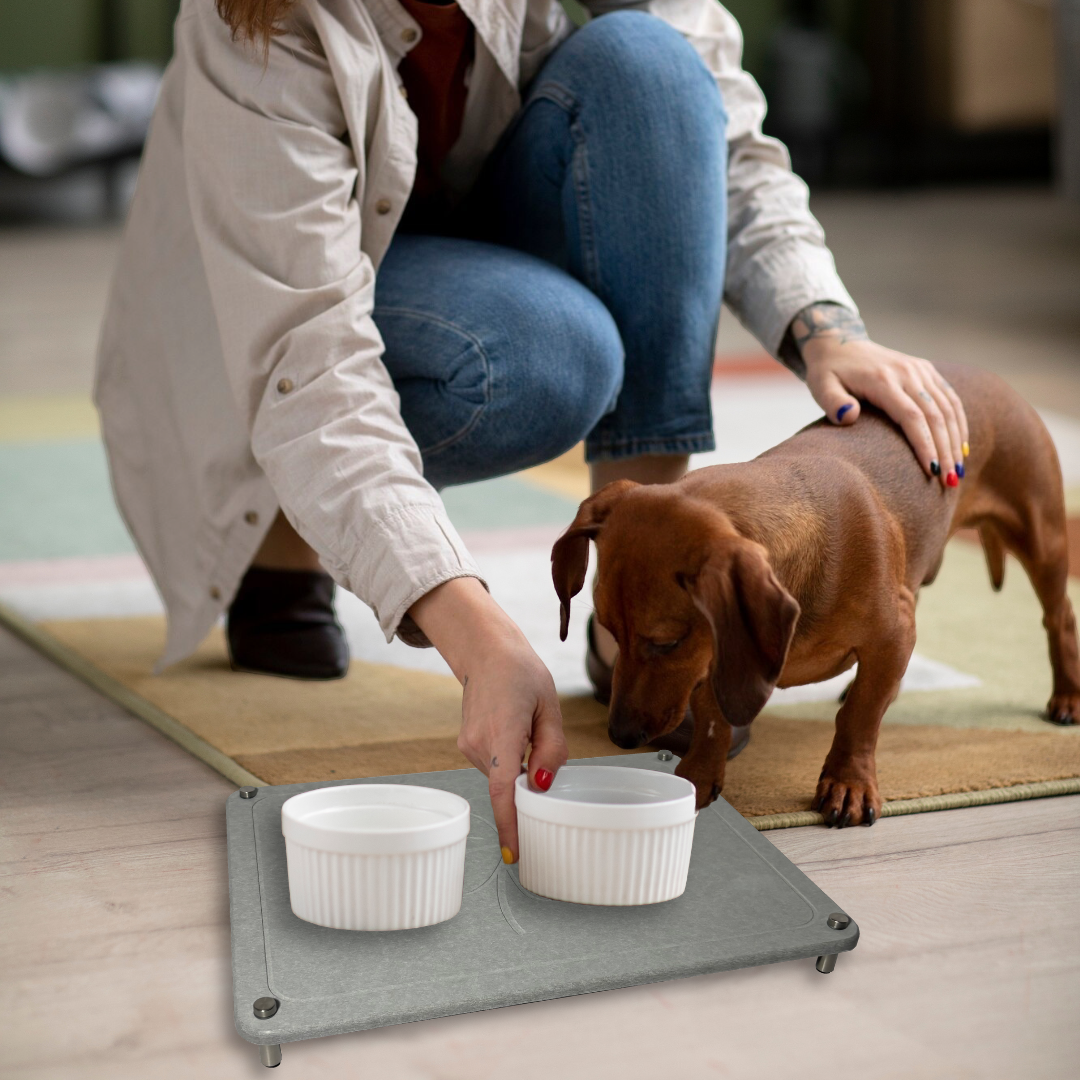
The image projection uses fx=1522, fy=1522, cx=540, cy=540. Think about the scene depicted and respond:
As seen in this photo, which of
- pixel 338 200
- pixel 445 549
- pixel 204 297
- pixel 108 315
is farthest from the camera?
pixel 108 315

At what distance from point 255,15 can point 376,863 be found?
77 centimetres

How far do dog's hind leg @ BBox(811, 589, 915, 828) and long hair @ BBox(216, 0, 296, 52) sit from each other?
2.48 ft

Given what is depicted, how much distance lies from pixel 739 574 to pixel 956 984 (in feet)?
1.06

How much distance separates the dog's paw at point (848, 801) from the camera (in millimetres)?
1321

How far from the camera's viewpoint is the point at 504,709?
108cm

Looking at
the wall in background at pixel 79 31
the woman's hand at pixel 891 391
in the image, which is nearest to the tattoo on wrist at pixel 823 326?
the woman's hand at pixel 891 391

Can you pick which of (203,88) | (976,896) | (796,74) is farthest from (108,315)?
(796,74)

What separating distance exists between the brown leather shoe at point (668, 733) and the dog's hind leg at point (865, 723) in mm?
90

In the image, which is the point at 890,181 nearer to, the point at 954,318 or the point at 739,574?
the point at 954,318

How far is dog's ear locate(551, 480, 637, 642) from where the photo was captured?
125cm

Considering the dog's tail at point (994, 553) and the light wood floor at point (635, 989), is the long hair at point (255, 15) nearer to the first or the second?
the light wood floor at point (635, 989)

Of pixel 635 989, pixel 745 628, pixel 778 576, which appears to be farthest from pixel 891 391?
pixel 635 989

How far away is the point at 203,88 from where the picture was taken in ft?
4.70

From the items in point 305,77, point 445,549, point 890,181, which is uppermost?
point 305,77
